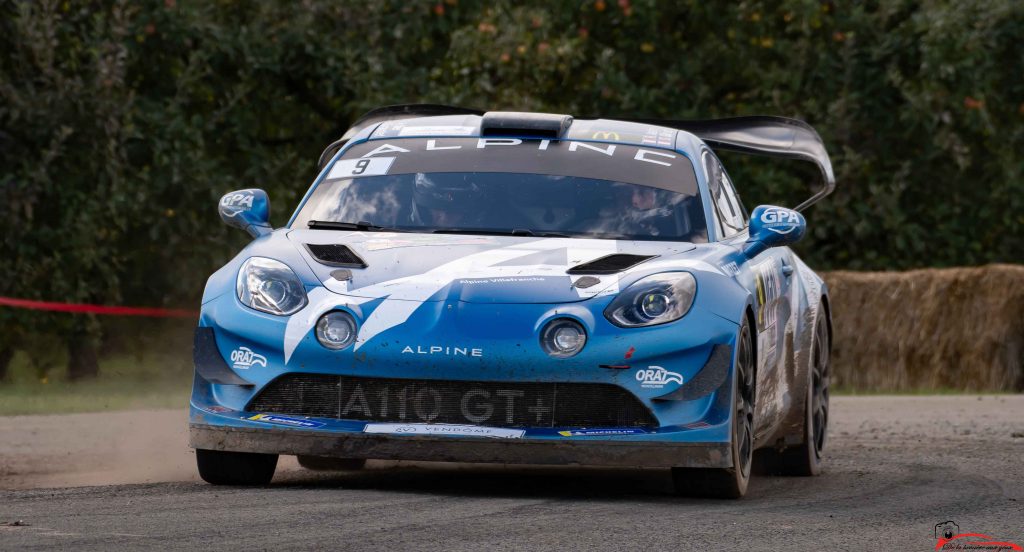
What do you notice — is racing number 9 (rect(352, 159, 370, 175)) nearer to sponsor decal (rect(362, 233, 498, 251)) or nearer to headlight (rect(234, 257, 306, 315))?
sponsor decal (rect(362, 233, 498, 251))

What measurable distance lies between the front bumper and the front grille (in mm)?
85

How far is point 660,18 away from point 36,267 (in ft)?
25.4

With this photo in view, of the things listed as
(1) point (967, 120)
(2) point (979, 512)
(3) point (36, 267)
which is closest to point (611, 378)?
(2) point (979, 512)

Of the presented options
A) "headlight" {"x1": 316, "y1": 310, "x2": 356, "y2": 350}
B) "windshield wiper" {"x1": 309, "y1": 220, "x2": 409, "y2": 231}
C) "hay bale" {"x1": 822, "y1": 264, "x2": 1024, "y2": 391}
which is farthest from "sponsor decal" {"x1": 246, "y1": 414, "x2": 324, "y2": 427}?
"hay bale" {"x1": 822, "y1": 264, "x2": 1024, "y2": 391}

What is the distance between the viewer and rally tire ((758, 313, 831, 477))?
9.84m

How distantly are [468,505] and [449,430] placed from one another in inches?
13.1

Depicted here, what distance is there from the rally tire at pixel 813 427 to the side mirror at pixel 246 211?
306cm

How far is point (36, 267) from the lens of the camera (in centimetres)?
1848

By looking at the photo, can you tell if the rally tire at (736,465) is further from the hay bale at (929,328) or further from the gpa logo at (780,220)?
the hay bale at (929,328)

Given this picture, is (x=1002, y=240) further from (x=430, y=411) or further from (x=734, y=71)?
(x=430, y=411)

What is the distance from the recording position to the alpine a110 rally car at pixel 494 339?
23.6 ft

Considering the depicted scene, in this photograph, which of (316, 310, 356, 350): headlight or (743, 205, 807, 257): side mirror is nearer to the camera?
(316, 310, 356, 350): headlight

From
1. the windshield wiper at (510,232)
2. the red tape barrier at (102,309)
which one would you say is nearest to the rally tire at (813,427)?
the windshield wiper at (510,232)

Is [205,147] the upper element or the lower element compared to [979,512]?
lower
